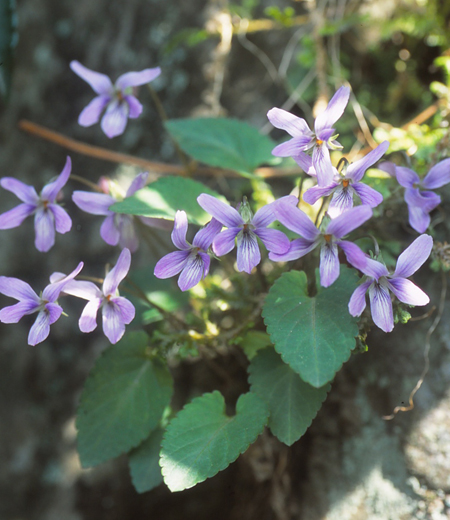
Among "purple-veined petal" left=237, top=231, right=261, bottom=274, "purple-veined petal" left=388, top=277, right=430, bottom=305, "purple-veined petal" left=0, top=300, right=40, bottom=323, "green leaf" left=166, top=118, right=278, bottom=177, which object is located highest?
"purple-veined petal" left=388, top=277, right=430, bottom=305

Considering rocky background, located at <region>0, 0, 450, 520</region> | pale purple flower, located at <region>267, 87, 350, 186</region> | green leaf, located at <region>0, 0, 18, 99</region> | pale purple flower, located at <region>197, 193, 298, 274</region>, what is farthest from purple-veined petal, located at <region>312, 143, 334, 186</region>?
green leaf, located at <region>0, 0, 18, 99</region>

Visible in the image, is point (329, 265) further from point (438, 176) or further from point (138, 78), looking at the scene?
point (138, 78)

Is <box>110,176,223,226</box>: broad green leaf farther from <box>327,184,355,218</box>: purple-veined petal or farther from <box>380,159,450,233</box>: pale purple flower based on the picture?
<box>380,159,450,233</box>: pale purple flower

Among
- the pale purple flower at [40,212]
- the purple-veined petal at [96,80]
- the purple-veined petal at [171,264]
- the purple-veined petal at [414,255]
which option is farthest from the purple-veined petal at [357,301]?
the purple-veined petal at [96,80]

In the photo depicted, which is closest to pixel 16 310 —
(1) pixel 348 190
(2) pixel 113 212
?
(2) pixel 113 212

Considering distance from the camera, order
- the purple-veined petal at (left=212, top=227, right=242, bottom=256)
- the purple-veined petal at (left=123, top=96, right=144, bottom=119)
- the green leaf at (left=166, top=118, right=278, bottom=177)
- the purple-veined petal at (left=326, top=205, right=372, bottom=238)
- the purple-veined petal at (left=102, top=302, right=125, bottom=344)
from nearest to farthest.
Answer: the purple-veined petal at (left=326, top=205, right=372, bottom=238) < the purple-veined petal at (left=212, top=227, right=242, bottom=256) < the purple-veined petal at (left=102, top=302, right=125, bottom=344) < the purple-veined petal at (left=123, top=96, right=144, bottom=119) < the green leaf at (left=166, top=118, right=278, bottom=177)

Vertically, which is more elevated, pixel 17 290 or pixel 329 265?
pixel 329 265

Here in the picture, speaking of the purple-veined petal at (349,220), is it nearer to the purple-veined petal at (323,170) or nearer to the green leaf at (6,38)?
the purple-veined petal at (323,170)
